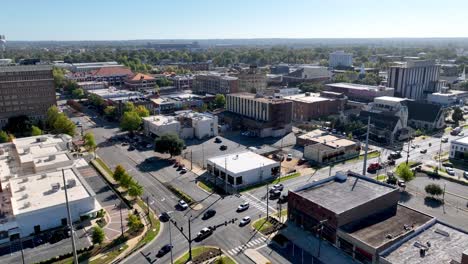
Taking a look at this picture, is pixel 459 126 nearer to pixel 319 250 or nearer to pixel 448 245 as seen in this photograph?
pixel 448 245

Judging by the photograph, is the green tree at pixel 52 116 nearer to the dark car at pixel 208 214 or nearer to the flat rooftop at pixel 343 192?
the dark car at pixel 208 214

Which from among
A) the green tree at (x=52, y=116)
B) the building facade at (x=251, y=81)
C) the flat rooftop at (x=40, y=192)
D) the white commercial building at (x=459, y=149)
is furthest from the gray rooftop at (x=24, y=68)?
the white commercial building at (x=459, y=149)

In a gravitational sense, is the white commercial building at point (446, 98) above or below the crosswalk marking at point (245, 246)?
above

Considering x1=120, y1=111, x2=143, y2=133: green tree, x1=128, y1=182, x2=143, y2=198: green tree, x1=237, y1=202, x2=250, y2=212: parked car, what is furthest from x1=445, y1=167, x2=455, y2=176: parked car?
x1=120, y1=111, x2=143, y2=133: green tree

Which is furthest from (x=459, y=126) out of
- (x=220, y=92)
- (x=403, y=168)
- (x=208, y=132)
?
(x=220, y=92)

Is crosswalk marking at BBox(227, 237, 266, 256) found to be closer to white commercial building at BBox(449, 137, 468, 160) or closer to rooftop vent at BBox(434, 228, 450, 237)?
rooftop vent at BBox(434, 228, 450, 237)

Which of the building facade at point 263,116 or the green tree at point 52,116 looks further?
the green tree at point 52,116
